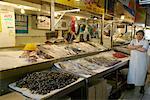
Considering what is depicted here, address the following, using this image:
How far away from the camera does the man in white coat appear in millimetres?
4539

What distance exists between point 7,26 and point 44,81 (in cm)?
240

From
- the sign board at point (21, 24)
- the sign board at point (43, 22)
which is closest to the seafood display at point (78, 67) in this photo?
the sign board at point (43, 22)

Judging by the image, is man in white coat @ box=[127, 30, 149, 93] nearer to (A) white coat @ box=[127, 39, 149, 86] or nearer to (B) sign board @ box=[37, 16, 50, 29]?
(A) white coat @ box=[127, 39, 149, 86]

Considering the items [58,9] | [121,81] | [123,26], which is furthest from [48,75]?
[123,26]

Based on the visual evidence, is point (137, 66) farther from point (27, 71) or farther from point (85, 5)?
point (27, 71)

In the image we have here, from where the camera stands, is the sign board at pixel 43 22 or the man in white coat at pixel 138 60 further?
the man in white coat at pixel 138 60

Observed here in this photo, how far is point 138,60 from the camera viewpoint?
15.1 feet

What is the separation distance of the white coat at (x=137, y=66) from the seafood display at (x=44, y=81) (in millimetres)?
2534

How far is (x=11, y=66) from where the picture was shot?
7.29ft

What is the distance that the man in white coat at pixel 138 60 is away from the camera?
454 centimetres

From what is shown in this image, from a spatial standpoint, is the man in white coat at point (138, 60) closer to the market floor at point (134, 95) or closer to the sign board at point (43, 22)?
the market floor at point (134, 95)

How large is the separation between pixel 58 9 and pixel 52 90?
2.31 m

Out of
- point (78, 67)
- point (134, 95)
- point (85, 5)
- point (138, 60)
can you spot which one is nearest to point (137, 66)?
point (138, 60)

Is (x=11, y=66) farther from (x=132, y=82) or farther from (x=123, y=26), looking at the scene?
(x=123, y=26)
